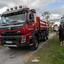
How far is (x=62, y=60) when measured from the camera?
9.80 meters

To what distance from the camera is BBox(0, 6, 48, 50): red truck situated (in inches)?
461

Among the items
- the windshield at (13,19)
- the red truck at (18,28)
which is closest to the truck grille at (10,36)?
the red truck at (18,28)

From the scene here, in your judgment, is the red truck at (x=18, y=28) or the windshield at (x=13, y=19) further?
the windshield at (x=13, y=19)

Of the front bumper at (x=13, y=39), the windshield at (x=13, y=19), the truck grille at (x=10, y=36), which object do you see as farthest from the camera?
the windshield at (x=13, y=19)

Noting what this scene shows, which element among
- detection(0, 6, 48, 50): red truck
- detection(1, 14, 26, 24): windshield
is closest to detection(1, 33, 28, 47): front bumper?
detection(0, 6, 48, 50): red truck

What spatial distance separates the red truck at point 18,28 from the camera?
11.7 m

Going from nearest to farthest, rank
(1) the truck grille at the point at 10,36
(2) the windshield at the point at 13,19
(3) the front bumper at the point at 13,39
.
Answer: (3) the front bumper at the point at 13,39, (1) the truck grille at the point at 10,36, (2) the windshield at the point at 13,19

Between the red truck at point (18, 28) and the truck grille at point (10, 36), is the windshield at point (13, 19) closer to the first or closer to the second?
the red truck at point (18, 28)

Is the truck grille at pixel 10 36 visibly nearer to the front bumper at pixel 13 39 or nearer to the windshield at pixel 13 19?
the front bumper at pixel 13 39

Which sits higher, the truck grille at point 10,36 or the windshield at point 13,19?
the windshield at point 13,19

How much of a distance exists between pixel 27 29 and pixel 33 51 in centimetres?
178

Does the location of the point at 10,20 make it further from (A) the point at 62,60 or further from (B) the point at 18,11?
(A) the point at 62,60

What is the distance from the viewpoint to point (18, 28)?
1167 cm

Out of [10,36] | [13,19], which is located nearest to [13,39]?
[10,36]
